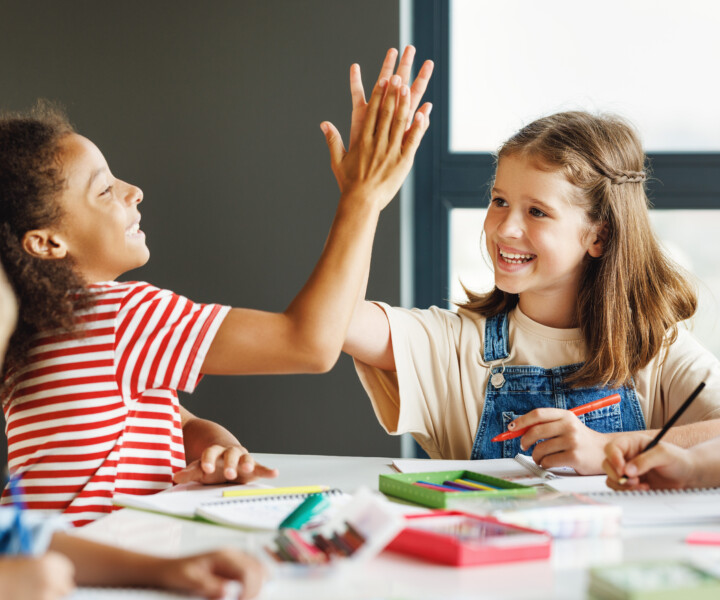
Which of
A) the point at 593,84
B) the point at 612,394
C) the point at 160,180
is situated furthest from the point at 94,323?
the point at 593,84

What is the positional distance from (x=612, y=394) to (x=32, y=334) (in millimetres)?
915

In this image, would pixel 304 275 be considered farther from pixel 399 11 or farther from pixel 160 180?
pixel 399 11

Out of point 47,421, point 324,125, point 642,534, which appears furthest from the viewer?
point 324,125

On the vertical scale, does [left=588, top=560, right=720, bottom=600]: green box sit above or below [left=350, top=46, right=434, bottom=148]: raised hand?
below

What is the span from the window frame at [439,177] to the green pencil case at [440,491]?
1045 mm

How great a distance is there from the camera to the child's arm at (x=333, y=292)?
932 millimetres

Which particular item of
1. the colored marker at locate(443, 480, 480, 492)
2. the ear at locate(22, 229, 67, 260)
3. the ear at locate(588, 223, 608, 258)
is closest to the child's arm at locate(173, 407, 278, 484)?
the colored marker at locate(443, 480, 480, 492)

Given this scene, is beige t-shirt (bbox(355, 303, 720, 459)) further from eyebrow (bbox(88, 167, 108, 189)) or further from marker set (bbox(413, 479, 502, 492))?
eyebrow (bbox(88, 167, 108, 189))

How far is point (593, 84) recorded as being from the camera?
201 centimetres

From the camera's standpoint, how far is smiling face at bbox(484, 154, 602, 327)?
1.40m

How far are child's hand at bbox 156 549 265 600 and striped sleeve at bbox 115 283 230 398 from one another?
1.26 feet

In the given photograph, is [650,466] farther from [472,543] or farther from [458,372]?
[458,372]

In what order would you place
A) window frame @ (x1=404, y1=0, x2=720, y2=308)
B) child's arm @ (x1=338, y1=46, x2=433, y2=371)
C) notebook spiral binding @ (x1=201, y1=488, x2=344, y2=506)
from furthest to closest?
window frame @ (x1=404, y1=0, x2=720, y2=308) < child's arm @ (x1=338, y1=46, x2=433, y2=371) < notebook spiral binding @ (x1=201, y1=488, x2=344, y2=506)

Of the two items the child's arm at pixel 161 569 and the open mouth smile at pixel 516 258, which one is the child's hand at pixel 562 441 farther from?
the child's arm at pixel 161 569
